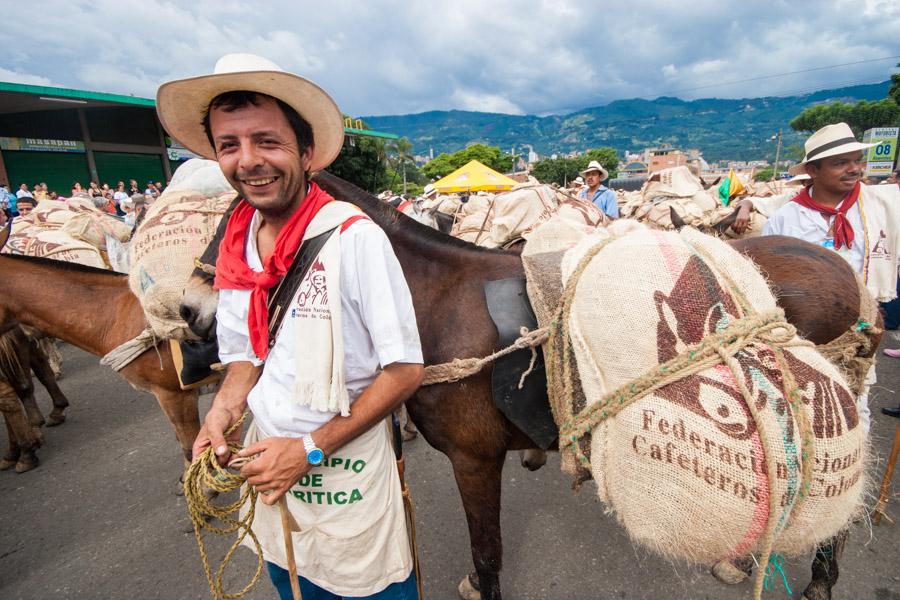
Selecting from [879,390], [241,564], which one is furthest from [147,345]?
[879,390]

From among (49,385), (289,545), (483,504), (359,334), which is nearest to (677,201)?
(483,504)

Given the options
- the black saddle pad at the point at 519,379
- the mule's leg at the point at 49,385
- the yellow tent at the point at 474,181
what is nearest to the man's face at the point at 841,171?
the black saddle pad at the point at 519,379

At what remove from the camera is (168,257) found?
7.72 ft

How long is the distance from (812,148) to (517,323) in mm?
2389

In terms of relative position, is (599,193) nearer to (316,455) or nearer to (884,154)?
(316,455)

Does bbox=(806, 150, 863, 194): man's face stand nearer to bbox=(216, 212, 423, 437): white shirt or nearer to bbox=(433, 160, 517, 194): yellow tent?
bbox=(216, 212, 423, 437): white shirt

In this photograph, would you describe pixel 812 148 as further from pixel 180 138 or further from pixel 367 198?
pixel 180 138

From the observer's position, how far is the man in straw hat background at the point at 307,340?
1.14 metres

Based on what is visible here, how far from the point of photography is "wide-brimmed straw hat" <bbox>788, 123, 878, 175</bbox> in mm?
2371

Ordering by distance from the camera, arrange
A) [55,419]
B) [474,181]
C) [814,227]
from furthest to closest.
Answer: [474,181] < [55,419] < [814,227]

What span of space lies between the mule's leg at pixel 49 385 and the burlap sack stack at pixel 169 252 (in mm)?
3056

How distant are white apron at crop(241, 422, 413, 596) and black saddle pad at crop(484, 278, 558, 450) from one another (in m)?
0.50

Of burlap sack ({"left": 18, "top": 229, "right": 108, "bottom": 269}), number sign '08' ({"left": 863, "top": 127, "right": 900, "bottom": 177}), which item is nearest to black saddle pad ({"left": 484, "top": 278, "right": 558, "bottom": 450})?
burlap sack ({"left": 18, "top": 229, "right": 108, "bottom": 269})

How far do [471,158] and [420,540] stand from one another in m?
71.2
